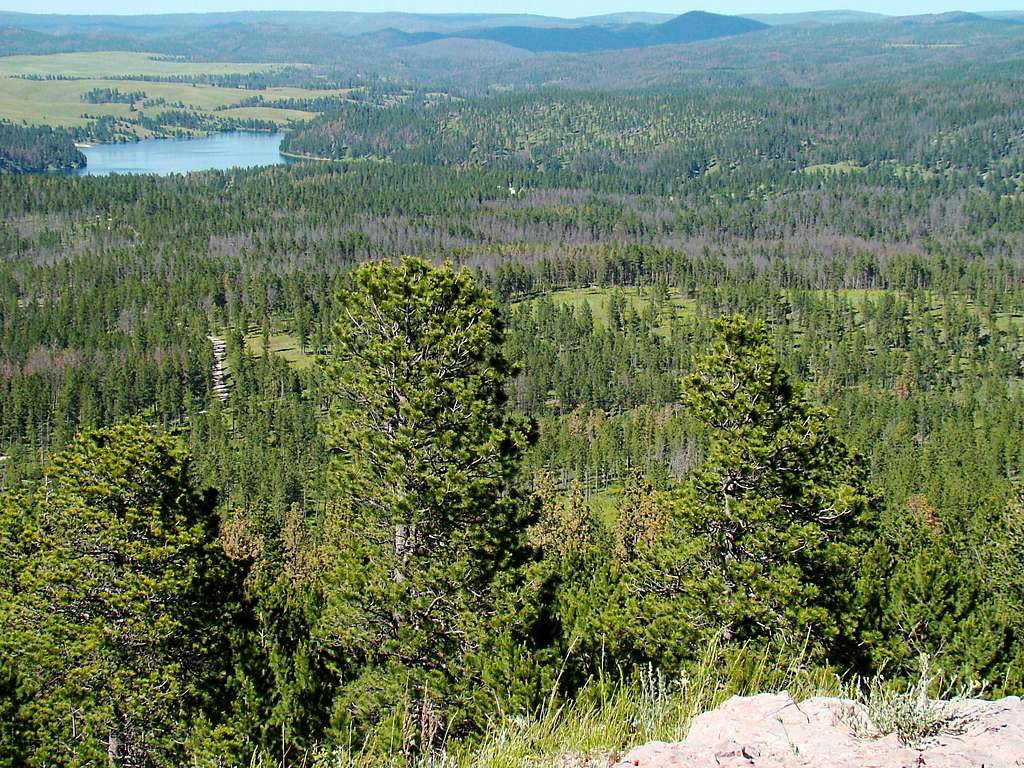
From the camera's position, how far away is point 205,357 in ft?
469

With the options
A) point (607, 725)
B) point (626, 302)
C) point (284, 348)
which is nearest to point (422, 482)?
point (607, 725)

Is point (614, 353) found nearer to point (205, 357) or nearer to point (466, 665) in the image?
point (205, 357)

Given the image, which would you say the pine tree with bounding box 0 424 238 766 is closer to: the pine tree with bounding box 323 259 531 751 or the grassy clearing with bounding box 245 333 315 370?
the pine tree with bounding box 323 259 531 751

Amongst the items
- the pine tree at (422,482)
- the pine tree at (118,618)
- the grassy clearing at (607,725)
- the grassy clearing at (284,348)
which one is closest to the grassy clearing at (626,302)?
the grassy clearing at (284,348)

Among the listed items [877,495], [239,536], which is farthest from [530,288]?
[877,495]

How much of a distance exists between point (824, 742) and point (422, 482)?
12.9 metres

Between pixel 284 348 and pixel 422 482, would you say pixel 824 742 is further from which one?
pixel 284 348

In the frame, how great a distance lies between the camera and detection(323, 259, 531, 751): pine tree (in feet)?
67.4

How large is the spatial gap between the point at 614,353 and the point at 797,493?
425 ft

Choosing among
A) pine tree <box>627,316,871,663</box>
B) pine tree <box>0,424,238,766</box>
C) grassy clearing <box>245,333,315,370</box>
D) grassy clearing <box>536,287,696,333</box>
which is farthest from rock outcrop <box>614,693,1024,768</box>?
grassy clearing <box>536,287,696,333</box>

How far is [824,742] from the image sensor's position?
8.79 metres

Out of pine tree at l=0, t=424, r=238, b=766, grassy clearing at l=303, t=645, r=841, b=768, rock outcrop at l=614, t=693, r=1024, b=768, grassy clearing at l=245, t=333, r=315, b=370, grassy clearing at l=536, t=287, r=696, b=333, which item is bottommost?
grassy clearing at l=245, t=333, r=315, b=370

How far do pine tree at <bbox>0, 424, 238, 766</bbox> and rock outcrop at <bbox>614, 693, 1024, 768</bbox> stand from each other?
491 inches

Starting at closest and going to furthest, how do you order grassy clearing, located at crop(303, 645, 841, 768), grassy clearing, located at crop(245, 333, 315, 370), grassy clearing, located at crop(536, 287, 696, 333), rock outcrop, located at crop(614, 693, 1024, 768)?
rock outcrop, located at crop(614, 693, 1024, 768) < grassy clearing, located at crop(303, 645, 841, 768) < grassy clearing, located at crop(245, 333, 315, 370) < grassy clearing, located at crop(536, 287, 696, 333)
